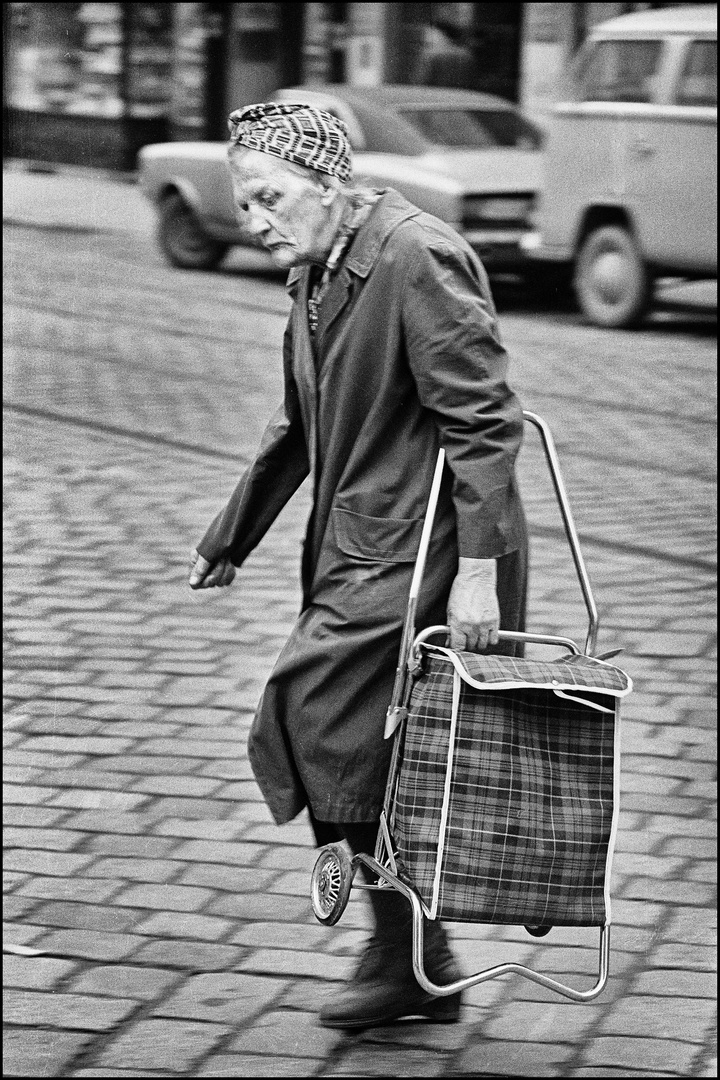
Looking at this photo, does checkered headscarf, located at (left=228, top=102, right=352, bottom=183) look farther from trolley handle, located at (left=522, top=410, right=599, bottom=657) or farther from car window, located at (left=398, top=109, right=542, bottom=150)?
car window, located at (left=398, top=109, right=542, bottom=150)

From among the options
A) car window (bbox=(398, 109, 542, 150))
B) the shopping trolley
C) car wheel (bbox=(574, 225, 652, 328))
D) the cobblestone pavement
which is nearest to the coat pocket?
the shopping trolley

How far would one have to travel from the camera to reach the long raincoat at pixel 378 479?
2.93 metres

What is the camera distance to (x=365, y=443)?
119 inches

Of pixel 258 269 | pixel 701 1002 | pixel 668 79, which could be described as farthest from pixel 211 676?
pixel 258 269

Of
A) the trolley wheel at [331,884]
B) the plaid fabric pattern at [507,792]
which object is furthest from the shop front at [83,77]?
the plaid fabric pattern at [507,792]

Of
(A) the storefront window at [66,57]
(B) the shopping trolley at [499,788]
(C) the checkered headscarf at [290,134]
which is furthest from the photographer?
(A) the storefront window at [66,57]

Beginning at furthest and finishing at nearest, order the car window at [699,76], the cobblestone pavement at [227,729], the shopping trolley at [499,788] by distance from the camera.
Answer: the car window at [699,76], the cobblestone pavement at [227,729], the shopping trolley at [499,788]

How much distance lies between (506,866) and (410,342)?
0.90 metres

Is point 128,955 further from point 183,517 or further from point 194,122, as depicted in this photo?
point 194,122

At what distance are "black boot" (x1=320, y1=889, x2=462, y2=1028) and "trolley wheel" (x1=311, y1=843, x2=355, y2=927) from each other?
0.90ft

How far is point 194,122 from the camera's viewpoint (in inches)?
413

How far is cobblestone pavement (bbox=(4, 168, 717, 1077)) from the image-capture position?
3256 mm

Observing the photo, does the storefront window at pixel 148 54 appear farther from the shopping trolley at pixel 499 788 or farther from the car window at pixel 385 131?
the shopping trolley at pixel 499 788

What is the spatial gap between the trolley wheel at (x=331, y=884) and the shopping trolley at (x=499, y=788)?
0.30 ft
